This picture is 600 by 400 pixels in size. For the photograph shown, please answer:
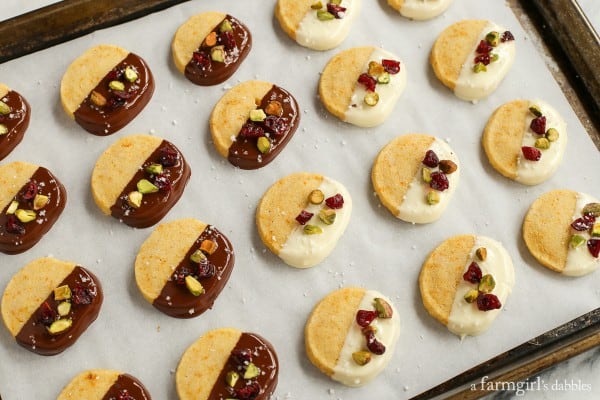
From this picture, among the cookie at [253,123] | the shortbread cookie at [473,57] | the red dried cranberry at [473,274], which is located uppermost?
the cookie at [253,123]

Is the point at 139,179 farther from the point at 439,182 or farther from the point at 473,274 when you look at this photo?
the point at 473,274

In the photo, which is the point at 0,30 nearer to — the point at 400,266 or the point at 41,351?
the point at 41,351

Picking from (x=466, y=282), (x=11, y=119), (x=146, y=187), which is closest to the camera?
(x=466, y=282)

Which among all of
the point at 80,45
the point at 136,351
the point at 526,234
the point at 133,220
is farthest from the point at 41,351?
the point at 526,234

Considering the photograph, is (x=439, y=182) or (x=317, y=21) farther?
(x=317, y=21)

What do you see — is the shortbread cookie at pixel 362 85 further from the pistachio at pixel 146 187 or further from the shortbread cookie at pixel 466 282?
the pistachio at pixel 146 187

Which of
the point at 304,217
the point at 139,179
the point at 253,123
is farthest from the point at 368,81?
the point at 139,179

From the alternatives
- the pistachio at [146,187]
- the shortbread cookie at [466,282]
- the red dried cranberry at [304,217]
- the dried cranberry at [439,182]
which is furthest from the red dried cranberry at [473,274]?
the pistachio at [146,187]
